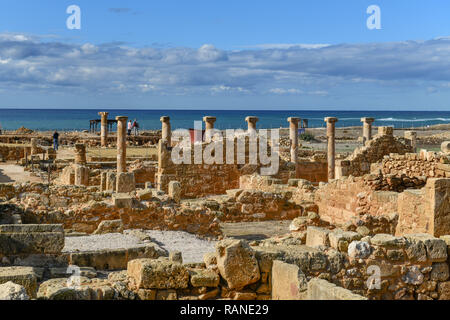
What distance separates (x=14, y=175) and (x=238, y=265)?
72.5 feet

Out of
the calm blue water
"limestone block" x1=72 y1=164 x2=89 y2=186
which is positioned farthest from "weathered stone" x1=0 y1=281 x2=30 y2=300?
the calm blue water

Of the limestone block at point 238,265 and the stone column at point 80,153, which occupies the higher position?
the stone column at point 80,153

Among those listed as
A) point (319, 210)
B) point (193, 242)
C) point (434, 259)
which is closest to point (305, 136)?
point (319, 210)

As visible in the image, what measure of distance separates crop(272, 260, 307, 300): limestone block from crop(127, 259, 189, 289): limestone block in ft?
2.98

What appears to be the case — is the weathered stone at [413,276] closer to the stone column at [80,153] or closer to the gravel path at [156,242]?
the gravel path at [156,242]

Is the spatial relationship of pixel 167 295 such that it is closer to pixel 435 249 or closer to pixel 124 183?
pixel 435 249

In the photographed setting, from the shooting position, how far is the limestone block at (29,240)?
6463 millimetres

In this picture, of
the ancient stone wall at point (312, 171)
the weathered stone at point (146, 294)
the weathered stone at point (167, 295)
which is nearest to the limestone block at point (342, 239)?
the weathered stone at point (167, 295)

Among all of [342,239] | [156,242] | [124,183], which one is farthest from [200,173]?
[342,239]

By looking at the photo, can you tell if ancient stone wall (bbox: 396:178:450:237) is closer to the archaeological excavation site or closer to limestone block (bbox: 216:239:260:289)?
the archaeological excavation site

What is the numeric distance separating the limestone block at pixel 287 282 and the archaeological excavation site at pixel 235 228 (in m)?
0.02

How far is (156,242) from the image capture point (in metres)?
10.1

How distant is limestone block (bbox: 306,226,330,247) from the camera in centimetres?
639
